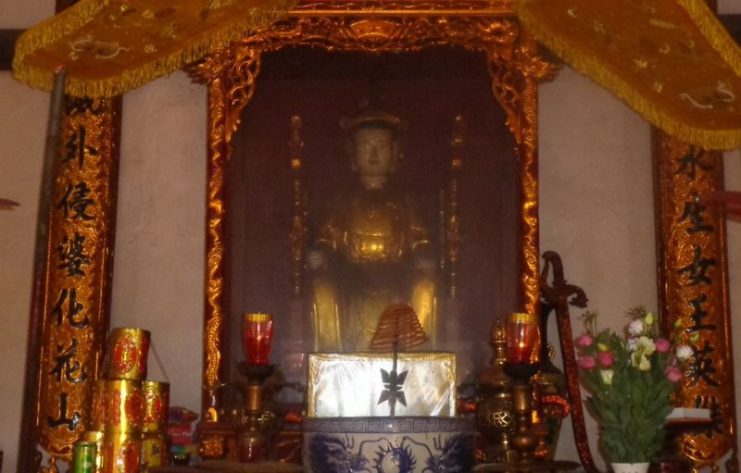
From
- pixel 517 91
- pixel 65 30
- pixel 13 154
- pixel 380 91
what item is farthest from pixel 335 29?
pixel 13 154

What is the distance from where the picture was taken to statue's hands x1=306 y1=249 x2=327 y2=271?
14.6ft

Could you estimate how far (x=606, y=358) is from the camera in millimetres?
3625

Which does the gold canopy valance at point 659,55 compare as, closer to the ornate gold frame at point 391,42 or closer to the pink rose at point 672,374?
the ornate gold frame at point 391,42

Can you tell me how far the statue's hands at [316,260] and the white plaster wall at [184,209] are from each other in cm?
48

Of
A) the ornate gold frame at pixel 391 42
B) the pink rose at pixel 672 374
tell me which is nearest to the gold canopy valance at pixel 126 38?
the ornate gold frame at pixel 391 42

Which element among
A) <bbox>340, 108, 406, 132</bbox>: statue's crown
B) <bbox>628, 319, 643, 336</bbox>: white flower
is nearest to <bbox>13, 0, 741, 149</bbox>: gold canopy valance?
<bbox>340, 108, 406, 132</bbox>: statue's crown

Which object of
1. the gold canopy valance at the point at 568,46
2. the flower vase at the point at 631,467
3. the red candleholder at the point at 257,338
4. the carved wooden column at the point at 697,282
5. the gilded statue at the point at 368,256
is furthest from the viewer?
the gilded statue at the point at 368,256

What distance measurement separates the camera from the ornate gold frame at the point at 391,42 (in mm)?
4500

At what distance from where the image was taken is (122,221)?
A: 15.1 ft

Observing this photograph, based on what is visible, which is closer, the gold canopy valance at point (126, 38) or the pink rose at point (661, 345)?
the pink rose at point (661, 345)

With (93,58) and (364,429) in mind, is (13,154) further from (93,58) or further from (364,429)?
(364,429)

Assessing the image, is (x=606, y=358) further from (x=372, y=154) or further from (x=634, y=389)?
(x=372, y=154)

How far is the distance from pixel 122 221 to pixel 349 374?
1.44m

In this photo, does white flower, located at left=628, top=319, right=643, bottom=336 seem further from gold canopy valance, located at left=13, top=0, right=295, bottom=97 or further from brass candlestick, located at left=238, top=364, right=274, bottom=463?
gold canopy valance, located at left=13, top=0, right=295, bottom=97
